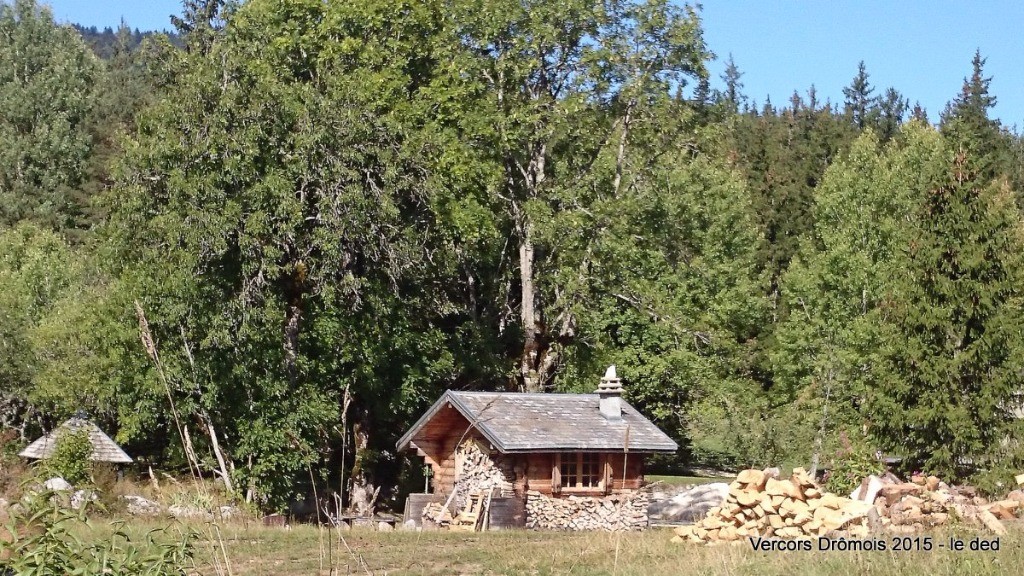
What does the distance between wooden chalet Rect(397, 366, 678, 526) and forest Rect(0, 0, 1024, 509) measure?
11.6ft

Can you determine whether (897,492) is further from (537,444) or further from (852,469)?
(852,469)

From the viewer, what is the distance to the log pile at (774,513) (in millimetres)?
16703

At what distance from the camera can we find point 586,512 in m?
27.4

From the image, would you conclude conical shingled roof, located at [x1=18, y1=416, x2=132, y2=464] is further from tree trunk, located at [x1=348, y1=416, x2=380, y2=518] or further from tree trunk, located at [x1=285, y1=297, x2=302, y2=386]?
tree trunk, located at [x1=348, y1=416, x2=380, y2=518]

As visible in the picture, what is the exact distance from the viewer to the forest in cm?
2923

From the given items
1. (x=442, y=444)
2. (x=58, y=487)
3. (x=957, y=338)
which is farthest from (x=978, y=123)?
(x=58, y=487)

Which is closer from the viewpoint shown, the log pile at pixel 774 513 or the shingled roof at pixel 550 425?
the log pile at pixel 774 513

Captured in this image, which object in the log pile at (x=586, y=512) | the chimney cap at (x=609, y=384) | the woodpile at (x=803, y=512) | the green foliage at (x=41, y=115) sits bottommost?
the log pile at (x=586, y=512)

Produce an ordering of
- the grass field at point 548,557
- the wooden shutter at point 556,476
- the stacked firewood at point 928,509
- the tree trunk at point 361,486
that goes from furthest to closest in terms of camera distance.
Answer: the tree trunk at point 361,486, the wooden shutter at point 556,476, the stacked firewood at point 928,509, the grass field at point 548,557

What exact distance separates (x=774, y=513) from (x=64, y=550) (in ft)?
45.5

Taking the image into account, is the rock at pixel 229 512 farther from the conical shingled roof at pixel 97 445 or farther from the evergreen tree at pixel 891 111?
the evergreen tree at pixel 891 111

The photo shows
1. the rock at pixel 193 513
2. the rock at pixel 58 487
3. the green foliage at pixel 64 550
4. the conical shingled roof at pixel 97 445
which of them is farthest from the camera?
the conical shingled roof at pixel 97 445

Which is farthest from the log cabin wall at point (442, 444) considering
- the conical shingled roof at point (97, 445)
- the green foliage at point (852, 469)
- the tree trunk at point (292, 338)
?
the green foliage at point (852, 469)

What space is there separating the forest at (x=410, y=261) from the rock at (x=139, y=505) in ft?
6.52
